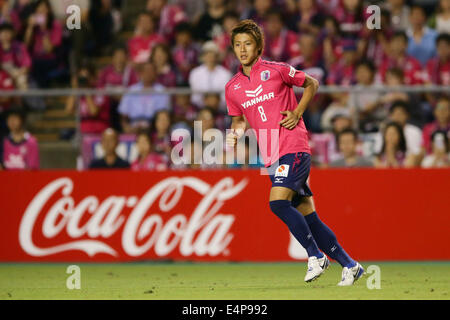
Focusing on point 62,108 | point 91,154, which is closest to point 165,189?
point 91,154

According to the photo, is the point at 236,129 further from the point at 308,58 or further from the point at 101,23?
the point at 101,23

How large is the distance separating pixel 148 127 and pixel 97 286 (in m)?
4.46

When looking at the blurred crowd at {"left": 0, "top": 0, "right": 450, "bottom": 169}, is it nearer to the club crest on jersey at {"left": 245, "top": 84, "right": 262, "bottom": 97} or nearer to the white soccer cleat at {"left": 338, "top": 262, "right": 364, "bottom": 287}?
the white soccer cleat at {"left": 338, "top": 262, "right": 364, "bottom": 287}

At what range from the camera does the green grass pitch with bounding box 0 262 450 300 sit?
8002 millimetres

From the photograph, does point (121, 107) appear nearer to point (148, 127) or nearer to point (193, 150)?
point (148, 127)

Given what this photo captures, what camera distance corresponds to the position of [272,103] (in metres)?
8.29

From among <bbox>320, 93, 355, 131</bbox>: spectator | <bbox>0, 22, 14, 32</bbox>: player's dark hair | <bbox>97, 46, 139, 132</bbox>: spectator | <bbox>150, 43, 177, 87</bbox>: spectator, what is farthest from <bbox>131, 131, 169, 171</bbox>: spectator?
<bbox>0, 22, 14, 32</bbox>: player's dark hair

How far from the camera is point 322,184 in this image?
12125mm

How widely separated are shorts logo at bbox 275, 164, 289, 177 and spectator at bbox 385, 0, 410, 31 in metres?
7.92

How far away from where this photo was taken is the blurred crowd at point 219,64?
12.7m

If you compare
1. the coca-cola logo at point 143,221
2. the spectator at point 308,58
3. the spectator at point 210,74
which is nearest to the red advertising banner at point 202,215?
the coca-cola logo at point 143,221

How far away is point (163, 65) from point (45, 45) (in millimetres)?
2607

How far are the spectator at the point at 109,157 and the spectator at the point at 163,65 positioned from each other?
195 centimetres

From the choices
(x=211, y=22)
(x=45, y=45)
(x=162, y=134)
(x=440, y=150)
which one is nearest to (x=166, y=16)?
(x=211, y=22)
